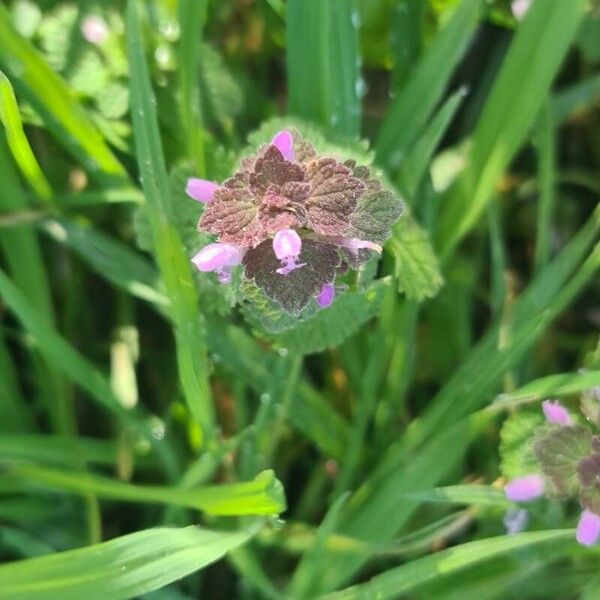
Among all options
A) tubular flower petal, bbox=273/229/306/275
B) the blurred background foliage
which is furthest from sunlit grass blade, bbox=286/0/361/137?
tubular flower petal, bbox=273/229/306/275

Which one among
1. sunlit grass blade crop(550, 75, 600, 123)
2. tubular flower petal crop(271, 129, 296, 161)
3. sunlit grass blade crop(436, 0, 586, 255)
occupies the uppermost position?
sunlit grass blade crop(550, 75, 600, 123)

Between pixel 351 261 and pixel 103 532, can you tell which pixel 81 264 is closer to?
pixel 103 532

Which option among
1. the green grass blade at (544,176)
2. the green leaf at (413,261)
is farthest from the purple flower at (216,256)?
the green grass blade at (544,176)

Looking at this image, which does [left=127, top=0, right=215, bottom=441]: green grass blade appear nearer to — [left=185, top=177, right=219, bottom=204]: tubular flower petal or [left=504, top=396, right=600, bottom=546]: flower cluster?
[left=185, top=177, right=219, bottom=204]: tubular flower petal

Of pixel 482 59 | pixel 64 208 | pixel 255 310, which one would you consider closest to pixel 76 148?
pixel 64 208

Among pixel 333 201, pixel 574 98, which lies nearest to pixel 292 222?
pixel 333 201

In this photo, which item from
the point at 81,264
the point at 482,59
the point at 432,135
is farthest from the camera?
the point at 482,59
